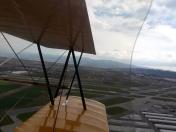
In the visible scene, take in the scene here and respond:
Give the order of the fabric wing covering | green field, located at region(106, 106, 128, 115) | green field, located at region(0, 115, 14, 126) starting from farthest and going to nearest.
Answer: green field, located at region(106, 106, 128, 115)
green field, located at region(0, 115, 14, 126)
the fabric wing covering

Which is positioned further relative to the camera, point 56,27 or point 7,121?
point 7,121

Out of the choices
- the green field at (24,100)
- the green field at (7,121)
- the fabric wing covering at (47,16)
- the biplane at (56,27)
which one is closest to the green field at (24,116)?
the green field at (7,121)

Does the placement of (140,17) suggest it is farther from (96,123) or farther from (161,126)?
(161,126)

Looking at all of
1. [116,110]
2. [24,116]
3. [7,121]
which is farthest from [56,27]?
[116,110]

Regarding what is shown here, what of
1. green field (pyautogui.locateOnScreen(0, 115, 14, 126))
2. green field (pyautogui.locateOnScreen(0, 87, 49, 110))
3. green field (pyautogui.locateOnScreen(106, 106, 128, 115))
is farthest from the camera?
green field (pyautogui.locateOnScreen(106, 106, 128, 115))

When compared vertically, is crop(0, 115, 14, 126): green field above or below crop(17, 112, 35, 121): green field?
above

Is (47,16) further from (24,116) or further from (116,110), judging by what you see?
(116,110)

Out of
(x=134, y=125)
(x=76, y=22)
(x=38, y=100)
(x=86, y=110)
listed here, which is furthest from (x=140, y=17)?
(x=38, y=100)

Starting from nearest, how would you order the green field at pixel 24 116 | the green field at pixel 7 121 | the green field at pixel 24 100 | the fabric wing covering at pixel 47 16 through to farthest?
the fabric wing covering at pixel 47 16, the green field at pixel 7 121, the green field at pixel 24 116, the green field at pixel 24 100

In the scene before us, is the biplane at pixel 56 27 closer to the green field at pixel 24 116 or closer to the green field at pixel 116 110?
the green field at pixel 24 116

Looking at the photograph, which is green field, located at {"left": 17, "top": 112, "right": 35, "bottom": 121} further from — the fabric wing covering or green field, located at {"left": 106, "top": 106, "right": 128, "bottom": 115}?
the fabric wing covering

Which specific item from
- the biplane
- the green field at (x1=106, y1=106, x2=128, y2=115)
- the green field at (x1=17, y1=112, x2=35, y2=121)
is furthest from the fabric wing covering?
the green field at (x1=106, y1=106, x2=128, y2=115)

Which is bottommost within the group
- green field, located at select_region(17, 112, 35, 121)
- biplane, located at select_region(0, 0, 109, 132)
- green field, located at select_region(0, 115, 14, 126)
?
green field, located at select_region(17, 112, 35, 121)
